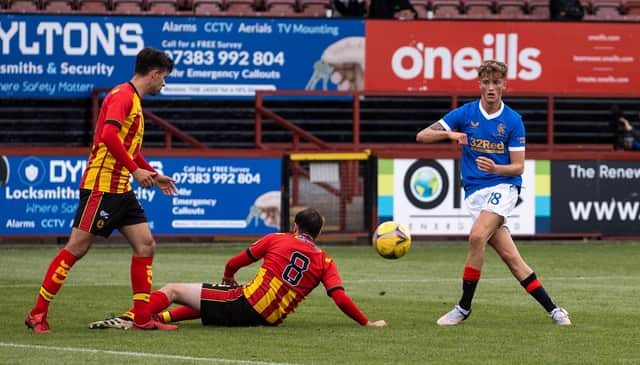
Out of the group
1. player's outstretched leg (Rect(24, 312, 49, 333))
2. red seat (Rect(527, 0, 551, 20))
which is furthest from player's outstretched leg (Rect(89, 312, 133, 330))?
red seat (Rect(527, 0, 551, 20))

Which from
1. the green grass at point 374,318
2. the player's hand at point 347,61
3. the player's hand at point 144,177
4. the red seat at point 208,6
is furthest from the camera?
the red seat at point 208,6

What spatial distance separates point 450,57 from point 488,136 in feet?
45.7

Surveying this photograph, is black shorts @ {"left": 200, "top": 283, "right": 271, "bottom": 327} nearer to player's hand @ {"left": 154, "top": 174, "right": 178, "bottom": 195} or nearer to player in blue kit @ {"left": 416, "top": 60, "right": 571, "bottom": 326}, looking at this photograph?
player's hand @ {"left": 154, "top": 174, "right": 178, "bottom": 195}

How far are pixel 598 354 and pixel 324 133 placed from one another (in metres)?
15.4

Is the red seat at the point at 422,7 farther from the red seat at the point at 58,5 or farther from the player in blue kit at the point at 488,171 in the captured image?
the player in blue kit at the point at 488,171

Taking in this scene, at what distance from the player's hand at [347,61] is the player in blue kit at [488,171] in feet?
43.8

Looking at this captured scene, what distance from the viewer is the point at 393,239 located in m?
11.8

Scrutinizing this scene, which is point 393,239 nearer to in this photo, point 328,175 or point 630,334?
point 630,334

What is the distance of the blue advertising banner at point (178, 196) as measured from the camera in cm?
2095

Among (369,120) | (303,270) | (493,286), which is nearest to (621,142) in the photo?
(369,120)

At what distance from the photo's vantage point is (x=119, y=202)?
33.0ft

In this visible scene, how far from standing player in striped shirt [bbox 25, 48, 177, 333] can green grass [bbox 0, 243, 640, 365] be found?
321mm

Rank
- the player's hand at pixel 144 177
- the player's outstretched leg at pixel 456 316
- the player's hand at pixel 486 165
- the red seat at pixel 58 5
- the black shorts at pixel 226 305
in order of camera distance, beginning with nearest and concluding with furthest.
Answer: the player's hand at pixel 144 177, the black shorts at pixel 226 305, the player's hand at pixel 486 165, the player's outstretched leg at pixel 456 316, the red seat at pixel 58 5

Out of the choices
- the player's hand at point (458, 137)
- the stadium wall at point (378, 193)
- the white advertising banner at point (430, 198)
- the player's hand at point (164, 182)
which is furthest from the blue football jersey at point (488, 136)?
the white advertising banner at point (430, 198)
